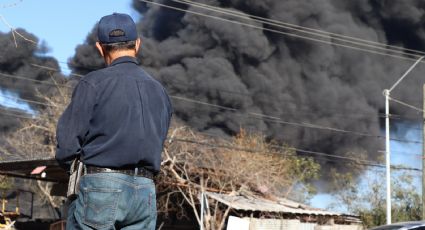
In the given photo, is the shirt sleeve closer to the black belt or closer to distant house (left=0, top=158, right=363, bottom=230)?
the black belt

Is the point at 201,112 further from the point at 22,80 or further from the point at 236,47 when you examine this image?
the point at 22,80

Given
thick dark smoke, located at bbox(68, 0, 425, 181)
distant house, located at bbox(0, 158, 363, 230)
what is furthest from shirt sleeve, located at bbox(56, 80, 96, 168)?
thick dark smoke, located at bbox(68, 0, 425, 181)

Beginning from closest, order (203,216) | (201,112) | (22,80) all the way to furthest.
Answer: (203,216)
(22,80)
(201,112)

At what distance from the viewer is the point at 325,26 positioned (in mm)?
45906

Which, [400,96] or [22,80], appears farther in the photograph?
[400,96]

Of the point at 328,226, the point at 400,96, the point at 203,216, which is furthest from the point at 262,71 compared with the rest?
the point at 203,216

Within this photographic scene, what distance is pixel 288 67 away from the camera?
153 ft

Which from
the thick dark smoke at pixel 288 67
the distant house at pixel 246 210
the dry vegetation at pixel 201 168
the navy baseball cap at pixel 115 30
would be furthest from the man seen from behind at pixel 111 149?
the thick dark smoke at pixel 288 67

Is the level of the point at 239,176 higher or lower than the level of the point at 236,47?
lower

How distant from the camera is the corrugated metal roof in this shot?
18812 millimetres

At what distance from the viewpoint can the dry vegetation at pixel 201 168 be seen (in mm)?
19508

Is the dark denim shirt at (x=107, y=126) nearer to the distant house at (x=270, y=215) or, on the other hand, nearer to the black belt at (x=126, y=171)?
the black belt at (x=126, y=171)

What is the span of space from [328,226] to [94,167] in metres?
19.1

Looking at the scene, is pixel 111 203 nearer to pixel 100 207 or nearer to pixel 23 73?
pixel 100 207
